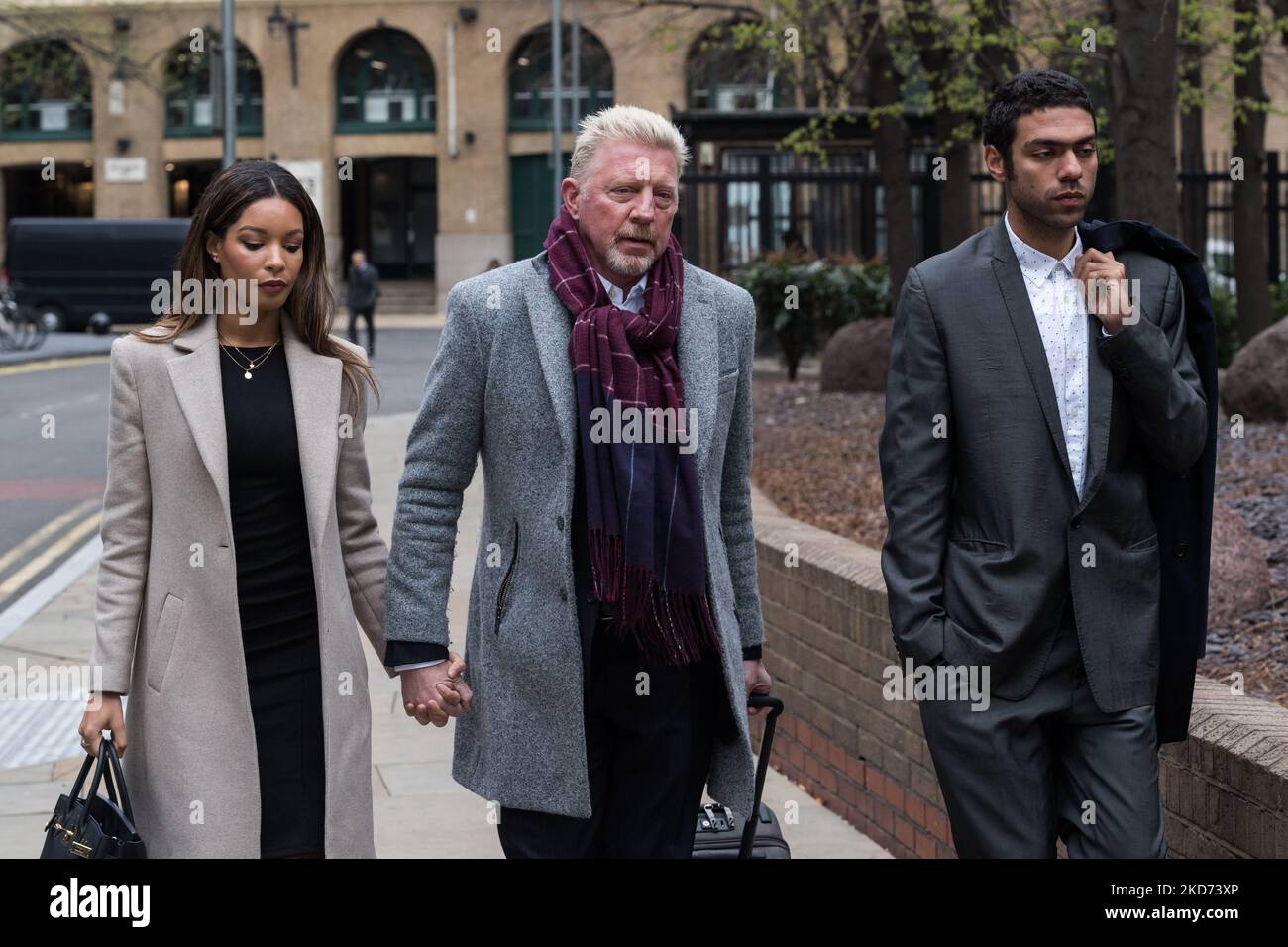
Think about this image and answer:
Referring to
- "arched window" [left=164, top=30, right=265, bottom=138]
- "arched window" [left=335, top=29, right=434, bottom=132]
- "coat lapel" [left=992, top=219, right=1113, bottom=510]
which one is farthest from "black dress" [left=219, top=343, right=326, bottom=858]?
"arched window" [left=164, top=30, right=265, bottom=138]

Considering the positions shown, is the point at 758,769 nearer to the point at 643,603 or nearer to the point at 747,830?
the point at 747,830

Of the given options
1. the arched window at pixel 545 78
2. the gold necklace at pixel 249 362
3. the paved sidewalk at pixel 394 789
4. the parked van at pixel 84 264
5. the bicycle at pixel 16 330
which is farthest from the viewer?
the arched window at pixel 545 78

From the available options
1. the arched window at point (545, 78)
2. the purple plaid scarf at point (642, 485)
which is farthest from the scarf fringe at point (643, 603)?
the arched window at point (545, 78)

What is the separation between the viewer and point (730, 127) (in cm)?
2848

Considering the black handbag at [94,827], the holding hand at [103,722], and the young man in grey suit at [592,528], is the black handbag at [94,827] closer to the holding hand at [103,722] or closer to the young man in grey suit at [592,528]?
the holding hand at [103,722]

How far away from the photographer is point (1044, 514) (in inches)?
145

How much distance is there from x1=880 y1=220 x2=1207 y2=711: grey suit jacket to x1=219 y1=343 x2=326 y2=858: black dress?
123 centimetres

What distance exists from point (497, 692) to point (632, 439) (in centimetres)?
60

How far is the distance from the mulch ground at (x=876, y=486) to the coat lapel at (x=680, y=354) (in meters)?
2.49

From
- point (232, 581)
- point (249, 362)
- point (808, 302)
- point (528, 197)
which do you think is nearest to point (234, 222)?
point (249, 362)

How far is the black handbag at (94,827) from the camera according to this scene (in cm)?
348
